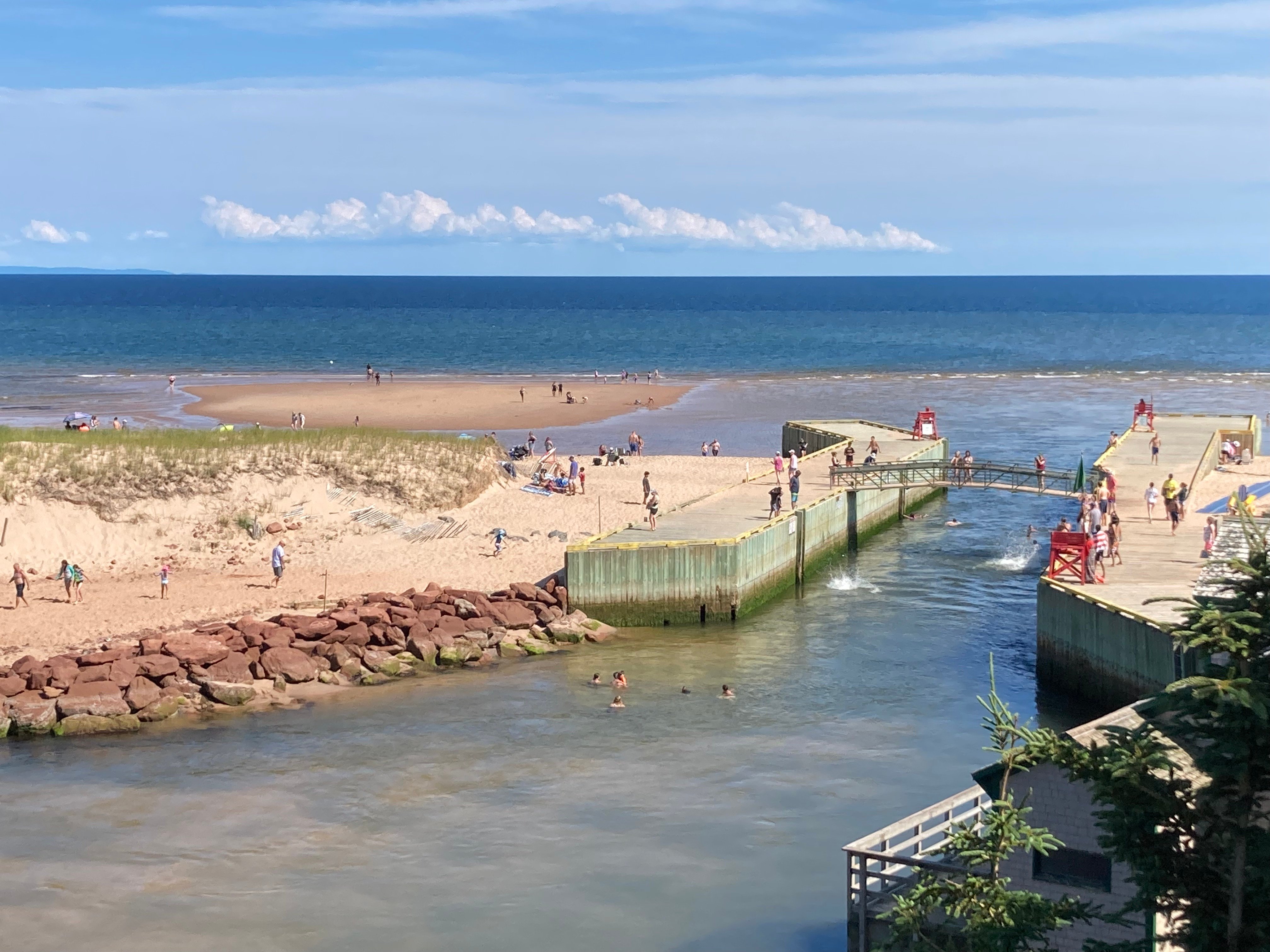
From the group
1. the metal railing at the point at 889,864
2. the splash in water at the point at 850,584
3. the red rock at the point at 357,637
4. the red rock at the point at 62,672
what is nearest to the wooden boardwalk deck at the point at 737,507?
the splash in water at the point at 850,584

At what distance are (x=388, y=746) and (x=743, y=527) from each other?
15674 mm

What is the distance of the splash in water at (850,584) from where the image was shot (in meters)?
43.2

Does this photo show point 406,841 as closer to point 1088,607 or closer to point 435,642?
point 435,642

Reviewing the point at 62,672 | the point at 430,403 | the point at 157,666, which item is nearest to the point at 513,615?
the point at 157,666

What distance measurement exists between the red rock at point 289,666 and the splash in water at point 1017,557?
22278mm

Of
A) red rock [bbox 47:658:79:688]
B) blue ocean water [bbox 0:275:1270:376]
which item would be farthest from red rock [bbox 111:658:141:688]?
blue ocean water [bbox 0:275:1270:376]

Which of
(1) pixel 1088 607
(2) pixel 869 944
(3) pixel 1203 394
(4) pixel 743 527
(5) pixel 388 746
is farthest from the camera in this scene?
(3) pixel 1203 394

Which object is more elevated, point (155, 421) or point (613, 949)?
point (155, 421)

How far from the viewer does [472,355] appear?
132 m

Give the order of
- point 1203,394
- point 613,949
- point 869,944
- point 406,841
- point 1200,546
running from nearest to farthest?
point 869,944, point 613,949, point 406,841, point 1200,546, point 1203,394

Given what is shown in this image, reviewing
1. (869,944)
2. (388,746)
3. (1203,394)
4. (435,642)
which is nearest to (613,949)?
(869,944)

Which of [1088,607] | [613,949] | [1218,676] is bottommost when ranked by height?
[613,949]

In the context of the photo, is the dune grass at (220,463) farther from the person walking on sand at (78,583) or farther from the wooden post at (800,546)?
the wooden post at (800,546)

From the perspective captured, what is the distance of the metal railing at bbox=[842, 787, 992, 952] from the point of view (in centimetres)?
1823
